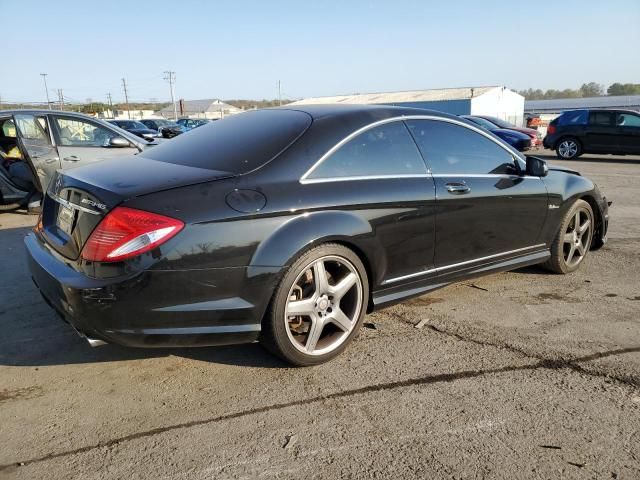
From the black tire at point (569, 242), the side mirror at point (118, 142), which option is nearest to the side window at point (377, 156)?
the black tire at point (569, 242)

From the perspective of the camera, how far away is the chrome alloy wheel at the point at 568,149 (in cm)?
1686

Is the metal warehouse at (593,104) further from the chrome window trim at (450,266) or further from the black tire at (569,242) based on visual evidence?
the chrome window trim at (450,266)

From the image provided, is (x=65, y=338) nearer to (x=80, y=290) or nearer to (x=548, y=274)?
(x=80, y=290)

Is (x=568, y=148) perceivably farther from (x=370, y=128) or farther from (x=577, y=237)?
(x=370, y=128)

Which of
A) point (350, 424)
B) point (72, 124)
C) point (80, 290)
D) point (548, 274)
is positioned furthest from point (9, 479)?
point (72, 124)

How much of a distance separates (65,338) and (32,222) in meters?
4.38

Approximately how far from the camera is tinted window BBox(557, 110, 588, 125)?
653 inches

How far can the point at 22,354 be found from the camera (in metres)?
3.29

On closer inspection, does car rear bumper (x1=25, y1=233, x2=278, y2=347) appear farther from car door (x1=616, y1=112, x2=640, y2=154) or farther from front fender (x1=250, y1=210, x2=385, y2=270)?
car door (x1=616, y1=112, x2=640, y2=154)

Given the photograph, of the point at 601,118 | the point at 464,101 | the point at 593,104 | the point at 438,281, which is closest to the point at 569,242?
the point at 438,281

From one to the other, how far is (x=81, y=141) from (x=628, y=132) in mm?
14947

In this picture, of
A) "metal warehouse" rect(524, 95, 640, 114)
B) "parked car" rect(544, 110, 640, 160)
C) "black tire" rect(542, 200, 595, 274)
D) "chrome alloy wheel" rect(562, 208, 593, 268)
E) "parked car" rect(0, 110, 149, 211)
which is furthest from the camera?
"metal warehouse" rect(524, 95, 640, 114)

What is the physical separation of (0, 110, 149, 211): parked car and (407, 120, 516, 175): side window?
5.06 metres

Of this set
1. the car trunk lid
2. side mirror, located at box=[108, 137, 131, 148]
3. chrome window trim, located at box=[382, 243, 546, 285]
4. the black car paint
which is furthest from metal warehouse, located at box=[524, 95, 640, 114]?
the car trunk lid
